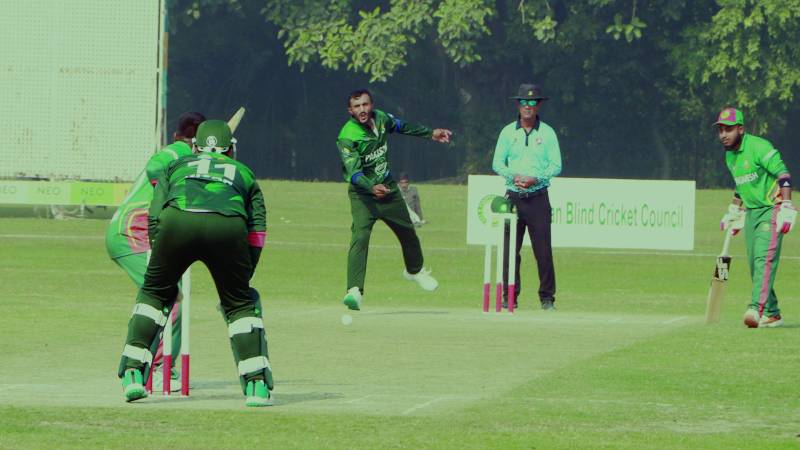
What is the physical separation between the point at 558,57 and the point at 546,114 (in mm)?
2503

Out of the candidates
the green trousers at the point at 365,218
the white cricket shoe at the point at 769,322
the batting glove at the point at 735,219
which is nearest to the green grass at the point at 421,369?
the white cricket shoe at the point at 769,322

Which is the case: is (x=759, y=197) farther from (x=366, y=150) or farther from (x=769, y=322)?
(x=366, y=150)

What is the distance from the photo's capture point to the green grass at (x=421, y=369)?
28.9 ft

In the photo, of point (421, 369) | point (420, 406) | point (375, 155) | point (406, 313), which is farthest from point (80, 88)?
point (420, 406)

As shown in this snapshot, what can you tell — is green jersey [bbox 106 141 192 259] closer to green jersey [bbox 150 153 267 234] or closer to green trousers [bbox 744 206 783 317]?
green jersey [bbox 150 153 267 234]

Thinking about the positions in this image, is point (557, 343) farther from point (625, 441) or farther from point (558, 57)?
point (558, 57)

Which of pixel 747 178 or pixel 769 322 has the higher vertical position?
pixel 747 178

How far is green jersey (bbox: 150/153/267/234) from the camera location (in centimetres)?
956

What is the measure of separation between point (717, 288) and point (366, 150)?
10.5 feet

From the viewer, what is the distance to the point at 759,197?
1463 cm

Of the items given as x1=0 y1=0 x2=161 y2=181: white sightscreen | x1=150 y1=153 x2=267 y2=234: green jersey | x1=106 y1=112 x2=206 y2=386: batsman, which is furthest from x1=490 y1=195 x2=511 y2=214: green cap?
x1=0 y1=0 x2=161 y2=181: white sightscreen

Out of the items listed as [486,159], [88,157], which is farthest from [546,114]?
[88,157]

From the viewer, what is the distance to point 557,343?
44.2 feet

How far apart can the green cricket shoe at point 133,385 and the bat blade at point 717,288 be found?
6.63 meters
